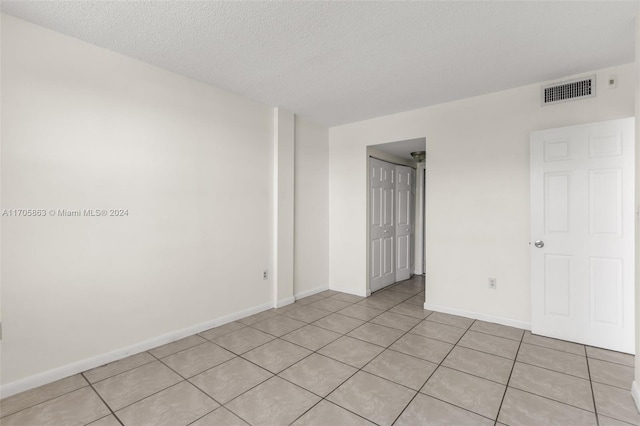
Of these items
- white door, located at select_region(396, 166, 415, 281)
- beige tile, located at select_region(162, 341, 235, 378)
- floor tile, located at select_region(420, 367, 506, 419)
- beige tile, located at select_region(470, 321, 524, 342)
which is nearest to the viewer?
floor tile, located at select_region(420, 367, 506, 419)

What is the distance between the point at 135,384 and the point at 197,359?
1.61 ft

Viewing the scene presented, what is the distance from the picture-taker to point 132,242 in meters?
2.74

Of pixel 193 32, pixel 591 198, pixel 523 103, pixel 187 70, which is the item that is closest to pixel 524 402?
pixel 591 198

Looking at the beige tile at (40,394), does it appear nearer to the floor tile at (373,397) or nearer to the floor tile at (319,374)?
the floor tile at (319,374)

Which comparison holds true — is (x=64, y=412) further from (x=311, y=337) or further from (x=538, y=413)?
(x=538, y=413)

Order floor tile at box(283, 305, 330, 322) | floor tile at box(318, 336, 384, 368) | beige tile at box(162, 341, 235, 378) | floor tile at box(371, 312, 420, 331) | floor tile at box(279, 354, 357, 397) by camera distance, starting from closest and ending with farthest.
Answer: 1. floor tile at box(279, 354, 357, 397)
2. beige tile at box(162, 341, 235, 378)
3. floor tile at box(318, 336, 384, 368)
4. floor tile at box(371, 312, 420, 331)
5. floor tile at box(283, 305, 330, 322)

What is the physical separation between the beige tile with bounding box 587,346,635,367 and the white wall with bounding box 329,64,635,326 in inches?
22.7

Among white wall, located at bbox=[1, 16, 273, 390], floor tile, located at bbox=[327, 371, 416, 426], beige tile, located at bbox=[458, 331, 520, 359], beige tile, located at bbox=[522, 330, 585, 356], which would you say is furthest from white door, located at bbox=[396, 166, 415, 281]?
floor tile, located at bbox=[327, 371, 416, 426]

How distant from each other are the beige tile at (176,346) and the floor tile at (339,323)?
1273 millimetres

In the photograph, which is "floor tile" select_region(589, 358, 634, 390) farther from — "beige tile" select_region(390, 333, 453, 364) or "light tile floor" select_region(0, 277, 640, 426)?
"beige tile" select_region(390, 333, 453, 364)

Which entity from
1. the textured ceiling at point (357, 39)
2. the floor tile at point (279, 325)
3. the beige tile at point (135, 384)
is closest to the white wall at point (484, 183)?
the textured ceiling at point (357, 39)

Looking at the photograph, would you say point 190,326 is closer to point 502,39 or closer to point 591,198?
point 502,39

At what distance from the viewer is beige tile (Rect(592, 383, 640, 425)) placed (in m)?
1.87

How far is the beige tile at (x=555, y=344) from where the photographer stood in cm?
276
